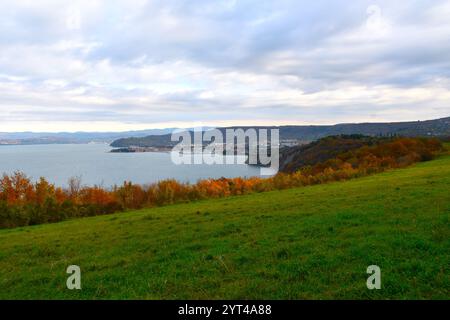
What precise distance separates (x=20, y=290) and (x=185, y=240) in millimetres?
4873

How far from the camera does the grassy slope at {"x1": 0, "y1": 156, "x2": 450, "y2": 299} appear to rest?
6.86 metres

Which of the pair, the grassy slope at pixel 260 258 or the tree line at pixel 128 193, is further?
the tree line at pixel 128 193

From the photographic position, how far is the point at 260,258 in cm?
880

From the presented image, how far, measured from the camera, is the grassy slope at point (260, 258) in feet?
22.5

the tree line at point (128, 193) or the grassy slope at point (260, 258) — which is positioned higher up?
the grassy slope at point (260, 258)

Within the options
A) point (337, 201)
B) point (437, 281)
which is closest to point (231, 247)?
point (437, 281)

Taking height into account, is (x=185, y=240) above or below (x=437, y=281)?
below

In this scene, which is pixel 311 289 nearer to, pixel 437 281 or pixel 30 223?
pixel 437 281

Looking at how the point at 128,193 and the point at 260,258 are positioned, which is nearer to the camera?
the point at 260,258

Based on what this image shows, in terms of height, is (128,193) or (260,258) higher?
(260,258)

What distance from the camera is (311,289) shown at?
263 inches

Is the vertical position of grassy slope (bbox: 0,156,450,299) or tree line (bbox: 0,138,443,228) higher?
grassy slope (bbox: 0,156,450,299)

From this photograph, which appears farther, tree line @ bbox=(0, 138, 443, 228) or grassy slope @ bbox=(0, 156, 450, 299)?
tree line @ bbox=(0, 138, 443, 228)
